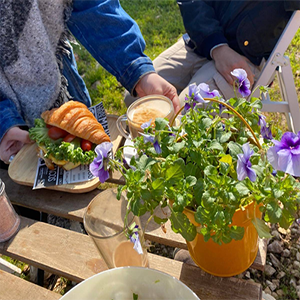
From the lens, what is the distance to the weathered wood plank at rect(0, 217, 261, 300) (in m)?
0.84

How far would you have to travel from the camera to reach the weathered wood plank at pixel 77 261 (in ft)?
2.74

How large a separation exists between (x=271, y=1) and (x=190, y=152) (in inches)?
66.9

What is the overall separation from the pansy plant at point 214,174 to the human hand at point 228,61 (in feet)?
4.40

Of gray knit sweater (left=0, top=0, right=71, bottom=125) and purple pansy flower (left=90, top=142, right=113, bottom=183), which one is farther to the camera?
gray knit sweater (left=0, top=0, right=71, bottom=125)

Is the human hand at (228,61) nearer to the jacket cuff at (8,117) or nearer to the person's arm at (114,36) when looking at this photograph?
the person's arm at (114,36)

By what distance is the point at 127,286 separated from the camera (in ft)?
2.27

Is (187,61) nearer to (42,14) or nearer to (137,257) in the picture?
(42,14)

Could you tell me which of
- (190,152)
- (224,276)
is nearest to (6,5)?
(190,152)

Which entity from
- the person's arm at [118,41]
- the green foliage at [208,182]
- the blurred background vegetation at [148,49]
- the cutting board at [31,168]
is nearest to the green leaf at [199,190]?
the green foliage at [208,182]

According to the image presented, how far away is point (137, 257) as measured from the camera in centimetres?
87

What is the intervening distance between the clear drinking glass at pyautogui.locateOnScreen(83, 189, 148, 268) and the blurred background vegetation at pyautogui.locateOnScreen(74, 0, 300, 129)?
206 centimetres

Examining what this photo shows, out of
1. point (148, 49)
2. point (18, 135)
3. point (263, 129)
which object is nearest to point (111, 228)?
point (263, 129)

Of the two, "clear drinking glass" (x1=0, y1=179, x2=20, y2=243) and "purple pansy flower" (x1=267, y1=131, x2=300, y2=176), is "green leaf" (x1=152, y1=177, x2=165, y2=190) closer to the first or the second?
"purple pansy flower" (x1=267, y1=131, x2=300, y2=176)

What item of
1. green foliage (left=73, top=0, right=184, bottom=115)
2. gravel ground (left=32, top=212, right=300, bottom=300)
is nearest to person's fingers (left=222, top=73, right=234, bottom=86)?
gravel ground (left=32, top=212, right=300, bottom=300)
